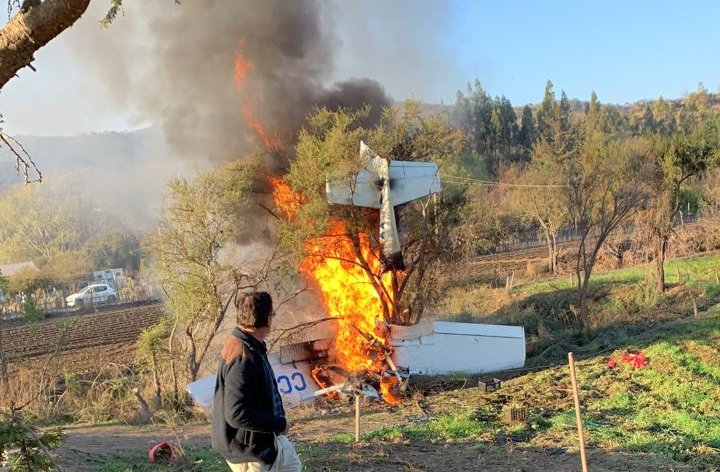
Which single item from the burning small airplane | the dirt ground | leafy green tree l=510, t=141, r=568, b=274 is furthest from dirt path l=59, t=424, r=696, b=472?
leafy green tree l=510, t=141, r=568, b=274

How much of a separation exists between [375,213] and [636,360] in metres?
6.52

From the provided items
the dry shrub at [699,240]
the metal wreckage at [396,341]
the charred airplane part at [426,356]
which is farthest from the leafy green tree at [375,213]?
the dry shrub at [699,240]

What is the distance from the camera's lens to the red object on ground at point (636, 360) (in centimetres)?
1188

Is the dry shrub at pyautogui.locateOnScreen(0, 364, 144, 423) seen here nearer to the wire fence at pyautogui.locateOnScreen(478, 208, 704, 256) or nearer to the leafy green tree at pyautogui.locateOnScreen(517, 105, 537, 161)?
the wire fence at pyautogui.locateOnScreen(478, 208, 704, 256)

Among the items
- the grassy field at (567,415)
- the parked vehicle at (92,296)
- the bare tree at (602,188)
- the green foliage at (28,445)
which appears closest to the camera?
the green foliage at (28,445)

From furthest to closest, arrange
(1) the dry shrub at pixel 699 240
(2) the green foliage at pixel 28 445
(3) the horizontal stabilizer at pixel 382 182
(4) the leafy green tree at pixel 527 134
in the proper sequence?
(4) the leafy green tree at pixel 527 134
(1) the dry shrub at pixel 699 240
(3) the horizontal stabilizer at pixel 382 182
(2) the green foliage at pixel 28 445

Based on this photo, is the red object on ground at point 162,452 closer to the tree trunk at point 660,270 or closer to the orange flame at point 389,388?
the orange flame at point 389,388

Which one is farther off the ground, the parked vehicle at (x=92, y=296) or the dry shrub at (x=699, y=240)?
the dry shrub at (x=699, y=240)

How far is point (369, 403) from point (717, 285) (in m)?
11.5

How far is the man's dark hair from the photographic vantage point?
3824mm

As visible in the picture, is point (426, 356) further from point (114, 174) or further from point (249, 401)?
point (114, 174)

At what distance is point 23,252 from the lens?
69.2 meters

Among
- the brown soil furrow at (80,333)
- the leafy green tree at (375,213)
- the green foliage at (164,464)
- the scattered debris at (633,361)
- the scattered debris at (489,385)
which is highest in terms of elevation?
the leafy green tree at (375,213)

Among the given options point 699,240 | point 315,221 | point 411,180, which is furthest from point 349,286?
point 699,240
